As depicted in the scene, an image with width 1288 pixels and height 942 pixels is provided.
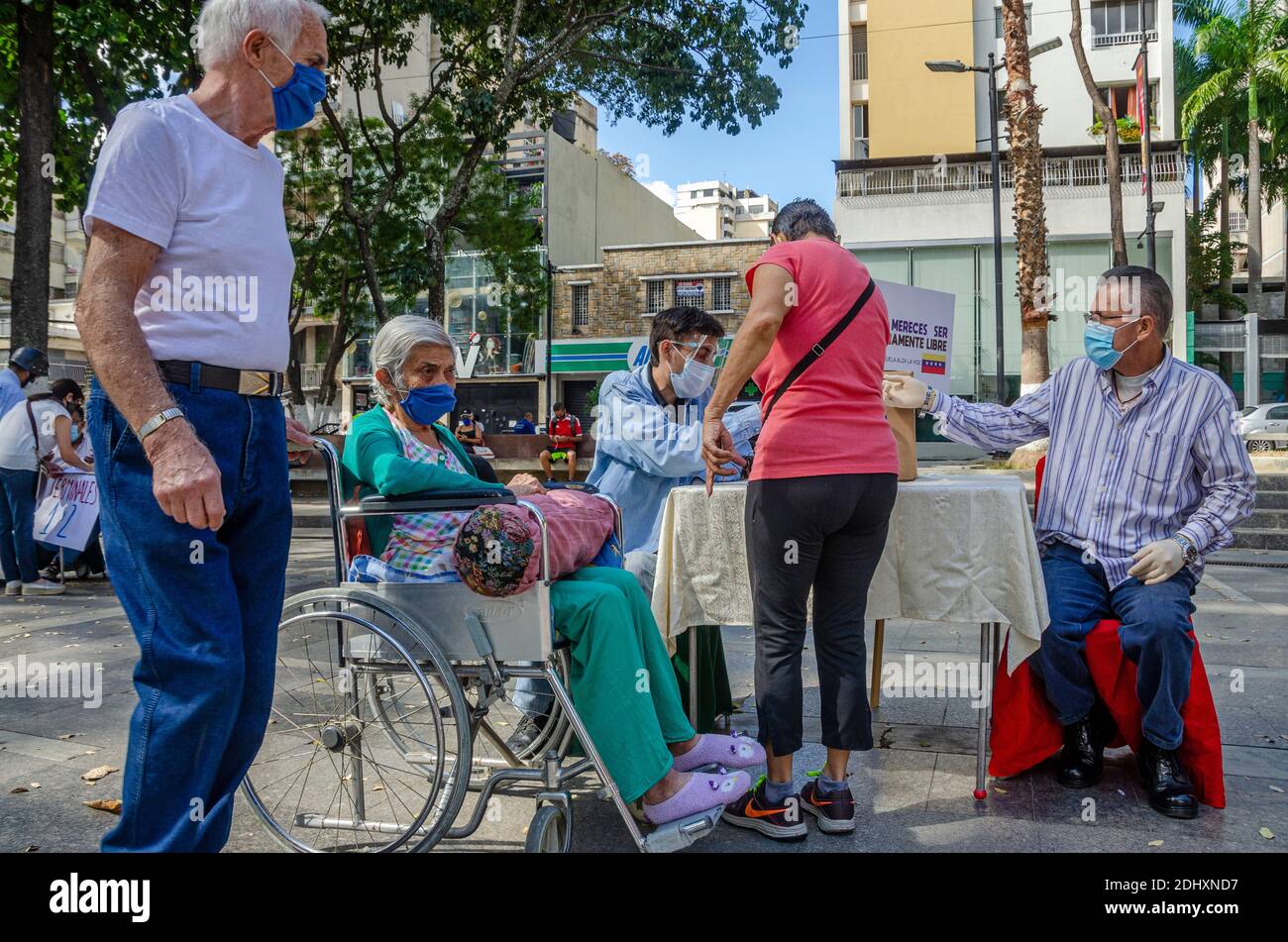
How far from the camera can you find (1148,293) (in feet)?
11.4

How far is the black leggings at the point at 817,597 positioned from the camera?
2.94 metres

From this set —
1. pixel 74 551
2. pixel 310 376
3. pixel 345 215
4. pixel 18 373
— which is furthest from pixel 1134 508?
pixel 310 376

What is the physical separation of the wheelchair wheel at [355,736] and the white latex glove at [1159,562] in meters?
2.22

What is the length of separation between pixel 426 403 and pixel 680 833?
1451 mm

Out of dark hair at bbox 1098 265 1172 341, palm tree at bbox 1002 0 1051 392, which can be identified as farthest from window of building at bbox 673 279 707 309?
dark hair at bbox 1098 265 1172 341

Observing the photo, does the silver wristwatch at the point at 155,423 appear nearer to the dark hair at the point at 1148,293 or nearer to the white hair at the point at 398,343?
the white hair at the point at 398,343

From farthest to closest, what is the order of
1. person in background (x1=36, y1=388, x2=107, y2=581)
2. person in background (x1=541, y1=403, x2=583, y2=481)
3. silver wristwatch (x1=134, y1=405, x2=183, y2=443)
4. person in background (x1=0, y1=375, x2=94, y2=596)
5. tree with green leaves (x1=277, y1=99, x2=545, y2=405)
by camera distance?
person in background (x1=541, y1=403, x2=583, y2=481), tree with green leaves (x1=277, y1=99, x2=545, y2=405), person in background (x1=36, y1=388, x2=107, y2=581), person in background (x1=0, y1=375, x2=94, y2=596), silver wristwatch (x1=134, y1=405, x2=183, y2=443)

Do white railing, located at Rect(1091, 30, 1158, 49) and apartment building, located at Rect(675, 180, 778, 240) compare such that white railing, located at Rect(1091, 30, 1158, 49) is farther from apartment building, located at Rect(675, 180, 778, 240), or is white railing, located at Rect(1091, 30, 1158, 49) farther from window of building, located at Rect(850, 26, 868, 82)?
apartment building, located at Rect(675, 180, 778, 240)

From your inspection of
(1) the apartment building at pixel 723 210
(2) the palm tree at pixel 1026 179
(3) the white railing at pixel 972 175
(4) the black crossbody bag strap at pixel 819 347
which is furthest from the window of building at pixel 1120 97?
(1) the apartment building at pixel 723 210

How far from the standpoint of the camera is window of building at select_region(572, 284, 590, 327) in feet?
111

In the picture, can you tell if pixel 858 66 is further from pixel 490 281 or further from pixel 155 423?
pixel 155 423

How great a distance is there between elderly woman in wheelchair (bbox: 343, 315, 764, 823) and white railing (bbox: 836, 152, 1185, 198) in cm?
2427

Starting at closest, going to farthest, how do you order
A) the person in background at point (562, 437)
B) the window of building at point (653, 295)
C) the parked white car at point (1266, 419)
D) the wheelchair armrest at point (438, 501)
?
the wheelchair armrest at point (438, 501) < the person in background at point (562, 437) < the parked white car at point (1266, 419) < the window of building at point (653, 295)
